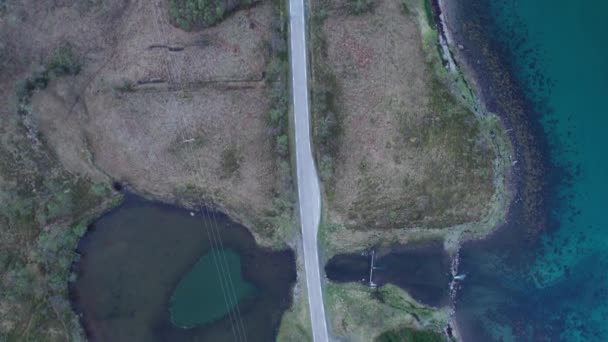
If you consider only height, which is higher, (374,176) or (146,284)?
(374,176)

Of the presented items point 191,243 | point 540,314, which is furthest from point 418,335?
point 191,243

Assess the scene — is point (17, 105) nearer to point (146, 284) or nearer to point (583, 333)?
→ point (146, 284)

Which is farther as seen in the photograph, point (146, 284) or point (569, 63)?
point (569, 63)

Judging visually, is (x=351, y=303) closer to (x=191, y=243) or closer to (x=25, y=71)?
(x=191, y=243)

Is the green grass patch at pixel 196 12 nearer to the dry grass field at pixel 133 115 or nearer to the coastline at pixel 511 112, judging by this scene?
the dry grass field at pixel 133 115

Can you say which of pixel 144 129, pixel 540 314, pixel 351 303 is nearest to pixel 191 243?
pixel 144 129

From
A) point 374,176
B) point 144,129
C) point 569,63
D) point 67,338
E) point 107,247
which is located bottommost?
point 67,338

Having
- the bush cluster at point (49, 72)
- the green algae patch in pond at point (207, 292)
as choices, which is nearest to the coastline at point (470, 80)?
the green algae patch in pond at point (207, 292)

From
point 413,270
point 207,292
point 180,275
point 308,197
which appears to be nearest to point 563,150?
point 413,270
